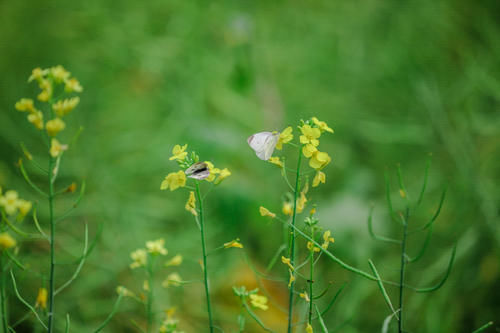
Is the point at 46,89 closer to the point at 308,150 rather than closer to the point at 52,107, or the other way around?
the point at 52,107

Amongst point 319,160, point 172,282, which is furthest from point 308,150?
point 172,282

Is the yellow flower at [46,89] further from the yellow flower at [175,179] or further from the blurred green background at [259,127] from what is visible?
the blurred green background at [259,127]

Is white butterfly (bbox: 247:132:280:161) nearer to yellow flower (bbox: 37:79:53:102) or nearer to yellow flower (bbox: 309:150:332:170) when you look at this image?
yellow flower (bbox: 309:150:332:170)

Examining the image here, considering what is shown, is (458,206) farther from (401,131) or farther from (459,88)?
(459,88)

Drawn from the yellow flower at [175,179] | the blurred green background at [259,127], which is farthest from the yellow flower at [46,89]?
the blurred green background at [259,127]

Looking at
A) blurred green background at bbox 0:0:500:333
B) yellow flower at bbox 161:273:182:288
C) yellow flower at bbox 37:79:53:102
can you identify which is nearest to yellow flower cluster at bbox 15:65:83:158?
yellow flower at bbox 37:79:53:102
